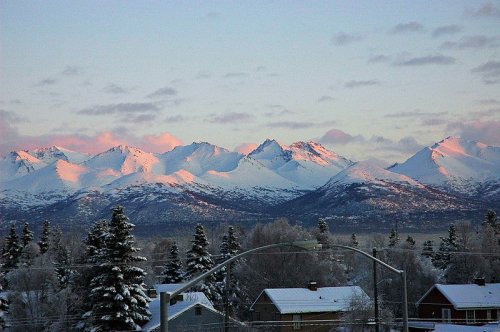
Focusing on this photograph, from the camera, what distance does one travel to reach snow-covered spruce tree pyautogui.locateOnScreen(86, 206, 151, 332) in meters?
59.6

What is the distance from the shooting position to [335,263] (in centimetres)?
12200

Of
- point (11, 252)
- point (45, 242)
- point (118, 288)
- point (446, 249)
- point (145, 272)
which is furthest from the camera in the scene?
point (45, 242)

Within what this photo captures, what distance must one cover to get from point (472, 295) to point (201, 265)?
26533 millimetres

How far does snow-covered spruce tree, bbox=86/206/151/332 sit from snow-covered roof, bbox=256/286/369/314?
2239 centimetres

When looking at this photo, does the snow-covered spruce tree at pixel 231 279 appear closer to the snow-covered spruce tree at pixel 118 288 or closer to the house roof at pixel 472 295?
the house roof at pixel 472 295

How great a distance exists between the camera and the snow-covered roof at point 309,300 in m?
81.7

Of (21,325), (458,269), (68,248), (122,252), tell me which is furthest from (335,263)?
(122,252)

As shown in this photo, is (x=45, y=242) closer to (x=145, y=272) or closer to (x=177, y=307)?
(x=177, y=307)

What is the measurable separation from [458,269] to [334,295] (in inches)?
1215

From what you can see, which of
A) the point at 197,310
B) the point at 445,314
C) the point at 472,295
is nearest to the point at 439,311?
the point at 445,314

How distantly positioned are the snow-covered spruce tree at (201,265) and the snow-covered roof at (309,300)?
6567 mm

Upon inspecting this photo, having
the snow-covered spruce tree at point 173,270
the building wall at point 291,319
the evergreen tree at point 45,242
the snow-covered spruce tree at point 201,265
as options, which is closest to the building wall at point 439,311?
the building wall at point 291,319

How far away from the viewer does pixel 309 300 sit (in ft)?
273

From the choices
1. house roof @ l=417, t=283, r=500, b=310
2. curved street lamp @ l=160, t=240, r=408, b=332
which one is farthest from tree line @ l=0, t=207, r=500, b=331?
curved street lamp @ l=160, t=240, r=408, b=332
